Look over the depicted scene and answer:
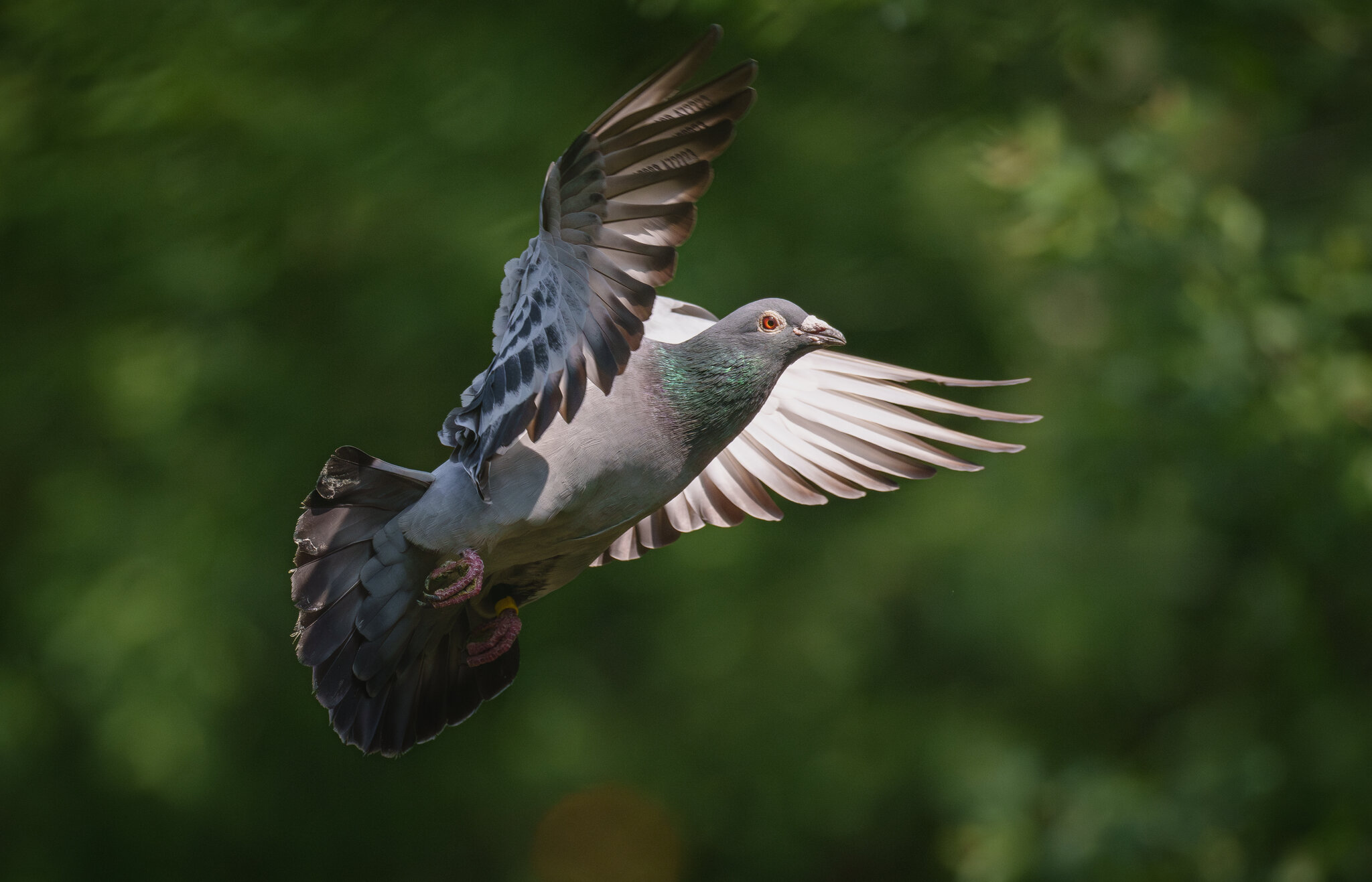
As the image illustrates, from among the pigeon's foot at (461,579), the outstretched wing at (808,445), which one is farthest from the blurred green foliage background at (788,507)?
the pigeon's foot at (461,579)

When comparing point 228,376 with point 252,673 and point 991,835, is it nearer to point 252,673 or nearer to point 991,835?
point 252,673

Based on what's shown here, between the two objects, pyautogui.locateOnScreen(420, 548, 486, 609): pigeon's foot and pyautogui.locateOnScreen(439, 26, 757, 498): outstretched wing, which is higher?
pyautogui.locateOnScreen(439, 26, 757, 498): outstretched wing

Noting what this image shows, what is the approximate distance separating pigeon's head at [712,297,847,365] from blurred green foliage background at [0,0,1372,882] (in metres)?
2.04

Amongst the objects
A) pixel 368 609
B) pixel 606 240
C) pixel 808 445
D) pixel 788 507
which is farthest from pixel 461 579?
pixel 788 507

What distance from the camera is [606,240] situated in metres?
2.01

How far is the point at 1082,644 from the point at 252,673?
400 centimetres

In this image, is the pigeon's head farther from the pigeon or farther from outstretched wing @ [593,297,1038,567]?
outstretched wing @ [593,297,1038,567]

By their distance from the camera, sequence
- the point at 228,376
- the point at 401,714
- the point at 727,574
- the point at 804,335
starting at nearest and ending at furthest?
the point at 804,335
the point at 401,714
the point at 228,376
the point at 727,574

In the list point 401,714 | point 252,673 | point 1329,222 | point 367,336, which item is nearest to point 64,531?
point 252,673

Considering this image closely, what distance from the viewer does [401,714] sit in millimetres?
2598

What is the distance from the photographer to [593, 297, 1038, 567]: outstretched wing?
9.52 feet

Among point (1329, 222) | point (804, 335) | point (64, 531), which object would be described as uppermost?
point (1329, 222)

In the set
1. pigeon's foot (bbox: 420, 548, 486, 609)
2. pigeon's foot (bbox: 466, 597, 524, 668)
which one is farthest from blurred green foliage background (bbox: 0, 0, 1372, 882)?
pigeon's foot (bbox: 420, 548, 486, 609)

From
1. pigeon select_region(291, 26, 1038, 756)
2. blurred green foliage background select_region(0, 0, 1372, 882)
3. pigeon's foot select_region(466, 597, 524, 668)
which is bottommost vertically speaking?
pigeon's foot select_region(466, 597, 524, 668)
